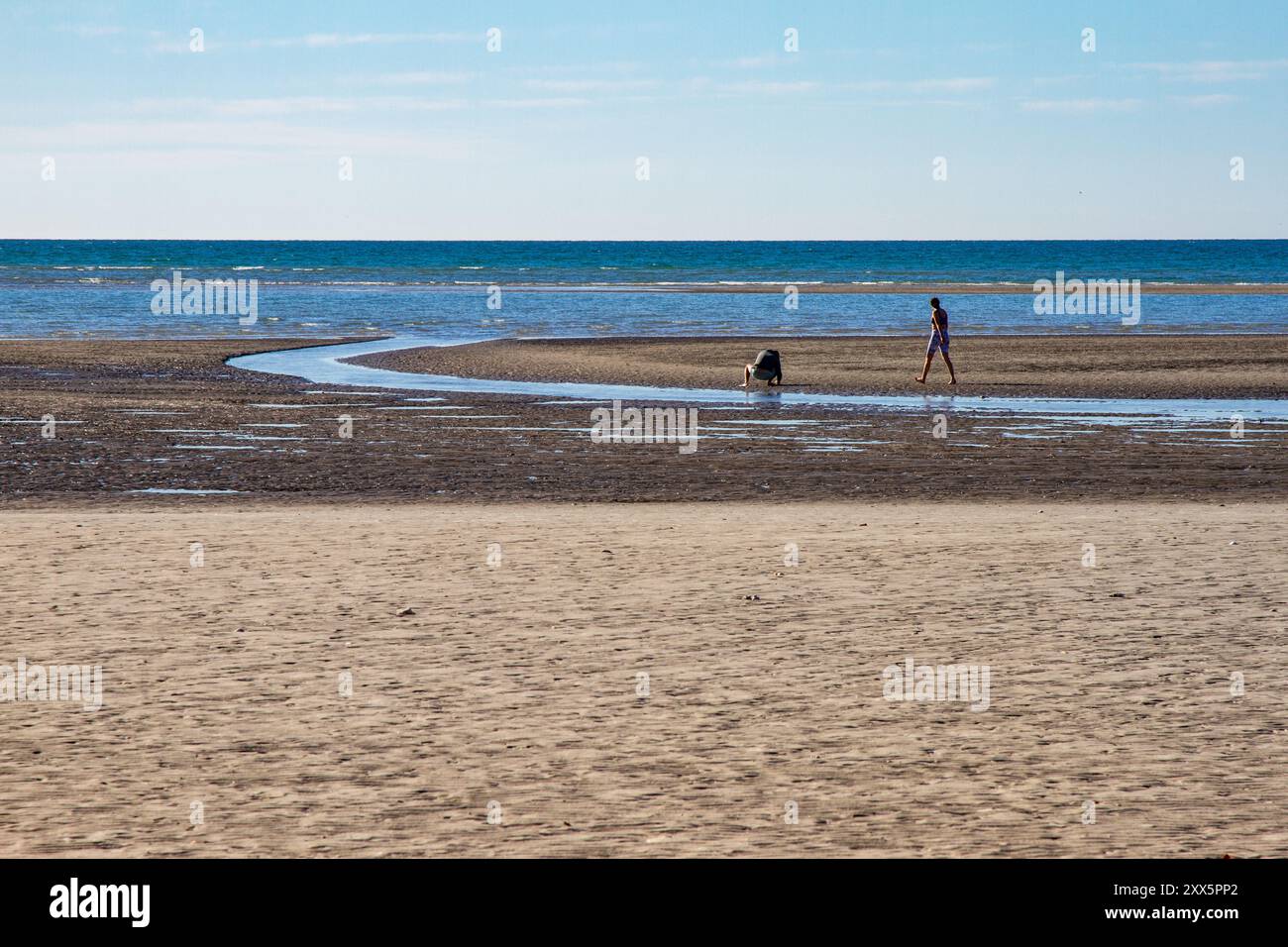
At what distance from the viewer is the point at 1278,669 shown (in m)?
8.57

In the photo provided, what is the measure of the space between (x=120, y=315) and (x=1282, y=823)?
53428mm

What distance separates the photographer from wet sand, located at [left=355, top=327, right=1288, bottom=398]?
94.7ft

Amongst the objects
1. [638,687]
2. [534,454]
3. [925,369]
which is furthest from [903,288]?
[638,687]

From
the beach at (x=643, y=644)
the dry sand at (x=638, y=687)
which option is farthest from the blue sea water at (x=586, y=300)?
the dry sand at (x=638, y=687)

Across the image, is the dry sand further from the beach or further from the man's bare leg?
the man's bare leg

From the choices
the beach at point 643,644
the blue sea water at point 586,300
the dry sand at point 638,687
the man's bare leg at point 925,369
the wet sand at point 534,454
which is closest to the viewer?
the dry sand at point 638,687

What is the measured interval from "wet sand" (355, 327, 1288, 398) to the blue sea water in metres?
5.82

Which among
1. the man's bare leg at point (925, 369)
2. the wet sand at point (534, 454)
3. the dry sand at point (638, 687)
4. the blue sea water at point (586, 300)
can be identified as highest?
the blue sea water at point (586, 300)

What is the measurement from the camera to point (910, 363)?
34688mm

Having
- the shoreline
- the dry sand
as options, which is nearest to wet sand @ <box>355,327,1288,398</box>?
the shoreline

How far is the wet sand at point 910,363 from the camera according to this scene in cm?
2886

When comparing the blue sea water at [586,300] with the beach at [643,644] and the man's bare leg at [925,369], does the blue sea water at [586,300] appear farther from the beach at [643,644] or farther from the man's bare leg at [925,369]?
the beach at [643,644]

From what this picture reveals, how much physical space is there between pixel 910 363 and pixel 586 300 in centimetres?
3828

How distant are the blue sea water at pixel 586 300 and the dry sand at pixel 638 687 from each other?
112 feet
